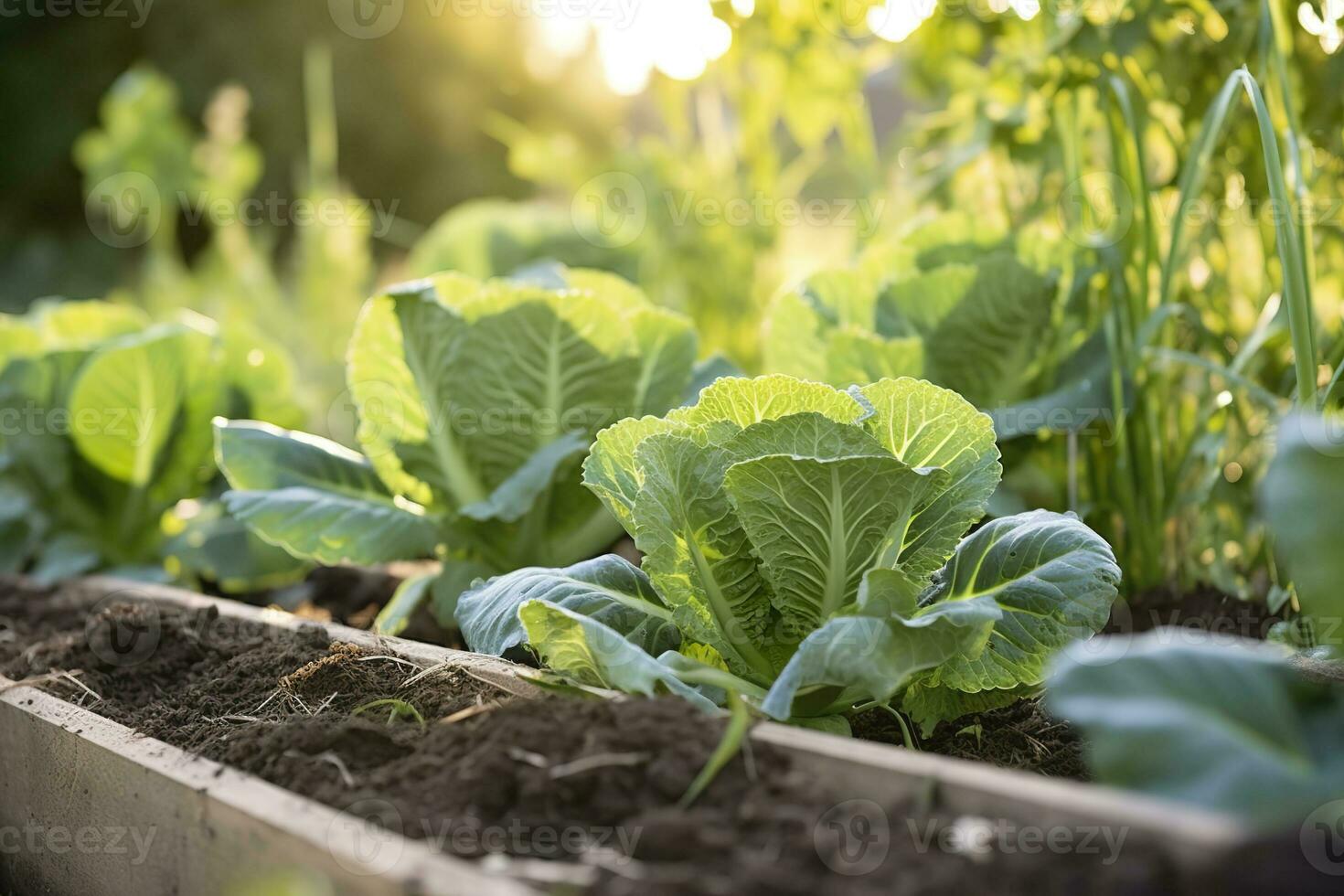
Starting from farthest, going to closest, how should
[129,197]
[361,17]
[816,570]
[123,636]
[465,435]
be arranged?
[361,17] < [129,197] < [465,435] < [123,636] < [816,570]

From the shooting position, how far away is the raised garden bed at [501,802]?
2.29ft

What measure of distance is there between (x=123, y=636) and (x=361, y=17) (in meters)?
8.59

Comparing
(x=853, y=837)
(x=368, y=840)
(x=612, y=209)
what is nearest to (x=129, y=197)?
(x=612, y=209)

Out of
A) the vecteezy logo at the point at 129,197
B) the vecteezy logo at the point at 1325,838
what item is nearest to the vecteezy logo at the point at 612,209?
the vecteezy logo at the point at 129,197

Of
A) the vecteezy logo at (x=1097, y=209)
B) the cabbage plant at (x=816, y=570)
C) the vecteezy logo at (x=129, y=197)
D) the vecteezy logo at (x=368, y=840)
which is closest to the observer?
the vecteezy logo at (x=368, y=840)

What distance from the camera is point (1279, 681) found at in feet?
2.28

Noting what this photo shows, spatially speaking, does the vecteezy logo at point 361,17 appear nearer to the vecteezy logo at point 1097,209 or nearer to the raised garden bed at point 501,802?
the vecteezy logo at point 1097,209

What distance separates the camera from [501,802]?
2.84ft

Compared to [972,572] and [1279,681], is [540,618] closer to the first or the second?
[972,572]

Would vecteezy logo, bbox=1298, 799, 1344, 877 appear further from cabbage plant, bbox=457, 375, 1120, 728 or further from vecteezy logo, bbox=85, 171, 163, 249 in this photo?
vecteezy logo, bbox=85, 171, 163, 249

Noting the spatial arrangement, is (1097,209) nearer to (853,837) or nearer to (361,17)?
(853,837)

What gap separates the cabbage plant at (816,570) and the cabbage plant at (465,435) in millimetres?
401

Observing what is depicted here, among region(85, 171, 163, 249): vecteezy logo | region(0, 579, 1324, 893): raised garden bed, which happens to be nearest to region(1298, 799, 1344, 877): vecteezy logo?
region(0, 579, 1324, 893): raised garden bed

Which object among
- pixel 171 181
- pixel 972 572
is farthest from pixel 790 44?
pixel 171 181
